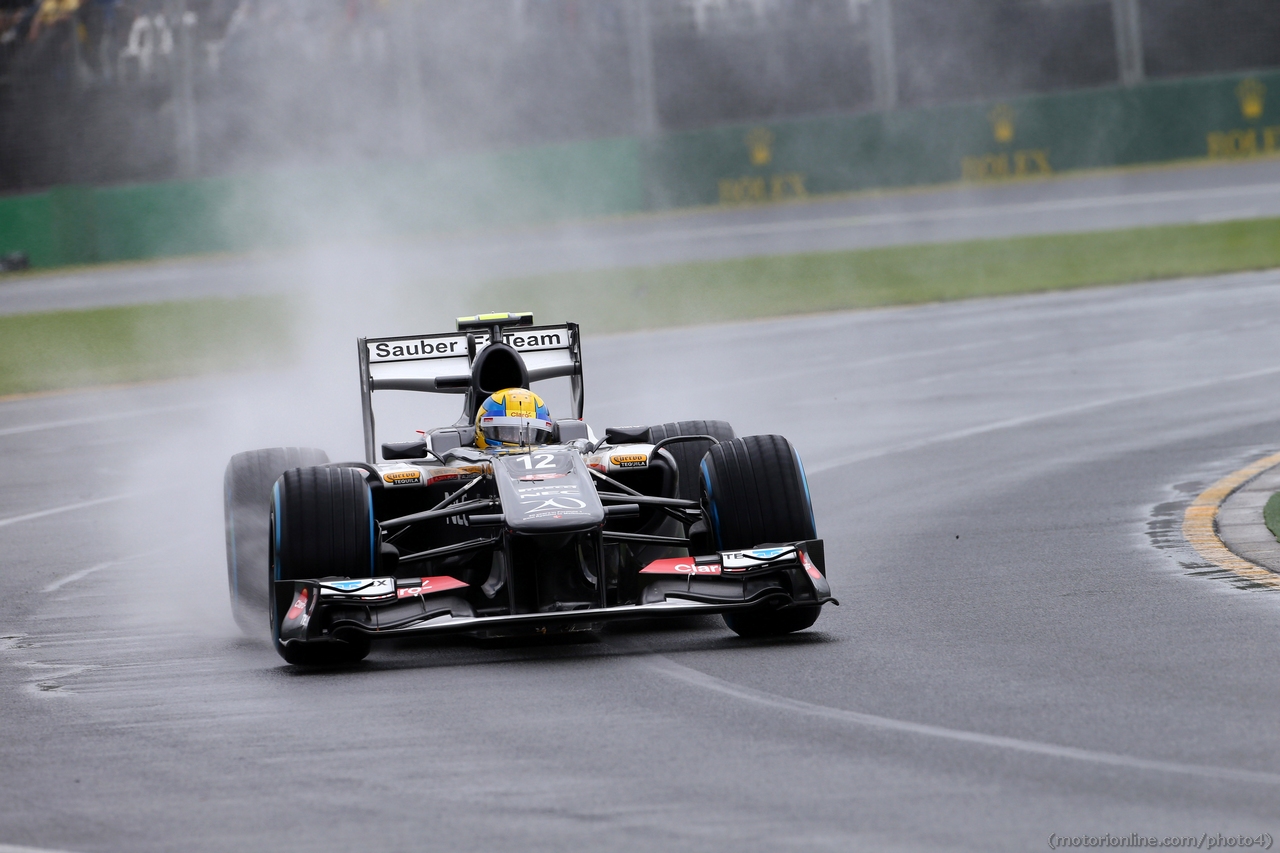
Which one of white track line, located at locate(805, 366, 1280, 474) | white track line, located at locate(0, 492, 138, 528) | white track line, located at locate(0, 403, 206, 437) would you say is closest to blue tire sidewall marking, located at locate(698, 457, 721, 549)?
white track line, located at locate(805, 366, 1280, 474)

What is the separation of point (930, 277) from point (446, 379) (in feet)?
60.7

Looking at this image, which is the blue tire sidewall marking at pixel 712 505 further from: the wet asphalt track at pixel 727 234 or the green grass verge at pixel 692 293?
the wet asphalt track at pixel 727 234

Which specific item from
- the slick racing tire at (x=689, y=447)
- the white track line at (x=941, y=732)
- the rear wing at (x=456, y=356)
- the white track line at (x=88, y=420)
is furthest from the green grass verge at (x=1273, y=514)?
the white track line at (x=88, y=420)

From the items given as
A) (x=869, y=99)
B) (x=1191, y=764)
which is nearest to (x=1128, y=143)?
(x=869, y=99)

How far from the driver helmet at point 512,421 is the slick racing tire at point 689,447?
0.65m

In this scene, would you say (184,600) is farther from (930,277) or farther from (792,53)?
(792,53)

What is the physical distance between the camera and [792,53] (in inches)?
1704

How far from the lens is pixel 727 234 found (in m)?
36.6

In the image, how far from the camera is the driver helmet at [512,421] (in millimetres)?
9078

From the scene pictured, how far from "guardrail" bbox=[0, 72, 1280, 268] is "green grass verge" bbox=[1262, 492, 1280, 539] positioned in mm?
→ 31275

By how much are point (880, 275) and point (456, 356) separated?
1875cm

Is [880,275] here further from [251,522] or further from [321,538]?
[321,538]

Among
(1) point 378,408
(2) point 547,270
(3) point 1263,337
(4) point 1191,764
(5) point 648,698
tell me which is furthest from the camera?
(2) point 547,270

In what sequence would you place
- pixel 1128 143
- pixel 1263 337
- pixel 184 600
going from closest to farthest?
pixel 184 600
pixel 1263 337
pixel 1128 143
